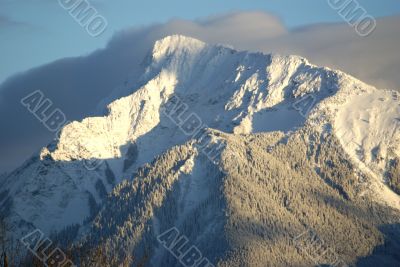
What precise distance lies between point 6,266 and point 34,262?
56.8 ft

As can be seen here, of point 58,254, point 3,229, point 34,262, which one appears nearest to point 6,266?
point 3,229

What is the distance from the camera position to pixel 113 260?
169750 millimetres

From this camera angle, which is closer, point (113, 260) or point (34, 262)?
point (34, 262)

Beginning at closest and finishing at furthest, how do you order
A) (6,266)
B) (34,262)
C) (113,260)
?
(6,266), (34,262), (113,260)

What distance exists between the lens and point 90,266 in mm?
166125

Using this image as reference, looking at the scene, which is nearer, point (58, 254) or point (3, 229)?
point (3, 229)

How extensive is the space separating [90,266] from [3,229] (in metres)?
24.8

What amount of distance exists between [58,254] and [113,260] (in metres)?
7.72

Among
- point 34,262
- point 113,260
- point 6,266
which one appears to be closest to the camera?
point 6,266

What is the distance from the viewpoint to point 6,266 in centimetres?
14212

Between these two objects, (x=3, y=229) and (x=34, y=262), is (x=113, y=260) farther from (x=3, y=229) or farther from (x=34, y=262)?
(x=3, y=229)

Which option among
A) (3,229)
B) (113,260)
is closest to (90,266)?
(113,260)

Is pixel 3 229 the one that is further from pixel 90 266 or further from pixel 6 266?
pixel 90 266

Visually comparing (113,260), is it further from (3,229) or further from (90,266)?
(3,229)
